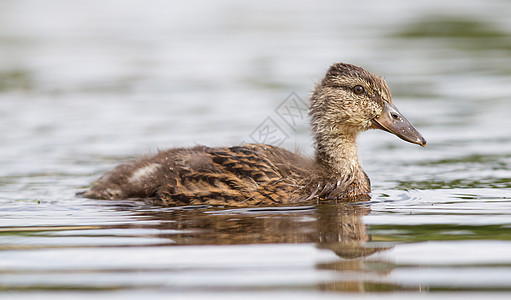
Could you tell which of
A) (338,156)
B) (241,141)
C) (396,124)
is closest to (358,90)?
(396,124)

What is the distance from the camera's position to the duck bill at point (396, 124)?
29.5ft

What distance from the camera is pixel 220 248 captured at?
662cm

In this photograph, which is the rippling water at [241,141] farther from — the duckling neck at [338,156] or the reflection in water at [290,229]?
the duckling neck at [338,156]

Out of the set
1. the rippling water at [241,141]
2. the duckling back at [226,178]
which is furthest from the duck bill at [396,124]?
the duckling back at [226,178]

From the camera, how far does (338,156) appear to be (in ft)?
30.1

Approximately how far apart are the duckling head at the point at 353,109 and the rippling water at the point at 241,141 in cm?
72

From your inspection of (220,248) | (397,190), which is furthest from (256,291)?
(397,190)

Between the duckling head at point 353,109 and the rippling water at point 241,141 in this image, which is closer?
the rippling water at point 241,141

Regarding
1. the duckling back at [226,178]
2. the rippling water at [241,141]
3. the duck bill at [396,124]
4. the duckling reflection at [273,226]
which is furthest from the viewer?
the duck bill at [396,124]

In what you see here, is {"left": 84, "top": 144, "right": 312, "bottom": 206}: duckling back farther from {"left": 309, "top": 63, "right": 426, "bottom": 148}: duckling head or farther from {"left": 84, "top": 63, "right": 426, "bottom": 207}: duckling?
{"left": 309, "top": 63, "right": 426, "bottom": 148}: duckling head

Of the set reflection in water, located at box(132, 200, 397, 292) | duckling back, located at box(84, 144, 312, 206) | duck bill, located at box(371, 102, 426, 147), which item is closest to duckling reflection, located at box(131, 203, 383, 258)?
reflection in water, located at box(132, 200, 397, 292)

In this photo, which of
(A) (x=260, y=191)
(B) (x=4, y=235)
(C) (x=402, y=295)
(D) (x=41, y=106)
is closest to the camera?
(C) (x=402, y=295)

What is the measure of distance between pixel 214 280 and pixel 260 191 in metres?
3.06

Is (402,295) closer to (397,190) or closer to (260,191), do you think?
(260,191)
